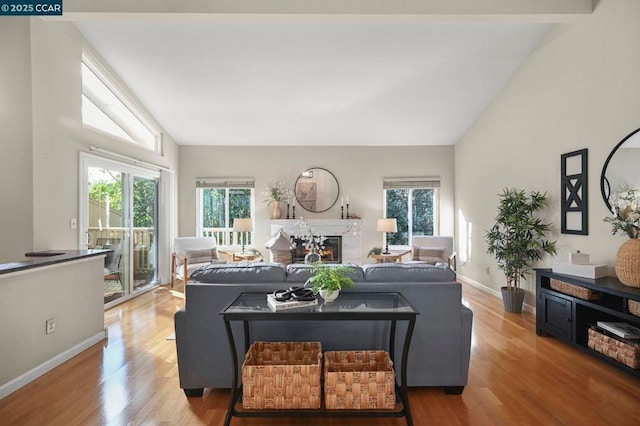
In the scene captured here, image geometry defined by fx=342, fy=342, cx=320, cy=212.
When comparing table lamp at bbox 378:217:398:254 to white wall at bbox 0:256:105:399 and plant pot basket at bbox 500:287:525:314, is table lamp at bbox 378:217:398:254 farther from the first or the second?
white wall at bbox 0:256:105:399

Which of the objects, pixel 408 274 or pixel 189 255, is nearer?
pixel 408 274

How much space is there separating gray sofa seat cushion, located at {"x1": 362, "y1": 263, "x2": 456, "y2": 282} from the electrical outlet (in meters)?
2.54

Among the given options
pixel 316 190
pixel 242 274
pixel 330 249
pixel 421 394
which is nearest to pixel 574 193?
pixel 421 394

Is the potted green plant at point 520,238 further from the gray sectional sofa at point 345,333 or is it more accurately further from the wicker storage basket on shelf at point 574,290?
the gray sectional sofa at point 345,333

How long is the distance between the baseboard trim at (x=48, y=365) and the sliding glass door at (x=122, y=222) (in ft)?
4.11

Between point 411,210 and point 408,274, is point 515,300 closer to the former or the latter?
point 408,274

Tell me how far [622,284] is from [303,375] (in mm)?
2725

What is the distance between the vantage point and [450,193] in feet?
22.0

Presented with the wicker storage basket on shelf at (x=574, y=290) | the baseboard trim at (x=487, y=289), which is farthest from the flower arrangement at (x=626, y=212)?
the baseboard trim at (x=487, y=289)

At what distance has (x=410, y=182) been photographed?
22.0 feet

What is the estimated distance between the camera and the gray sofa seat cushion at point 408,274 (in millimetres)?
2328

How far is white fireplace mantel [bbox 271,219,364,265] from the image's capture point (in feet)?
21.5

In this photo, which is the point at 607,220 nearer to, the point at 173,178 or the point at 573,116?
the point at 573,116

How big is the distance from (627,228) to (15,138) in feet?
17.7
